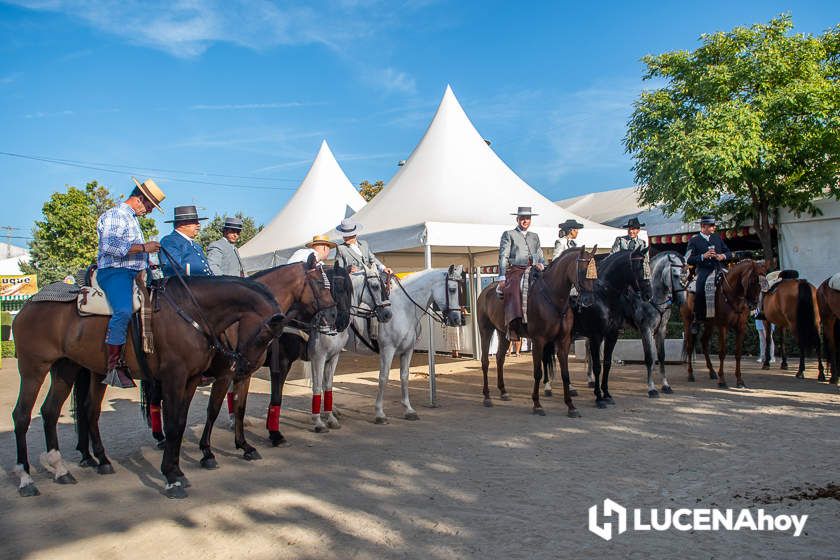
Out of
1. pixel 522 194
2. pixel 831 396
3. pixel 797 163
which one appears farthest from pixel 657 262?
pixel 797 163

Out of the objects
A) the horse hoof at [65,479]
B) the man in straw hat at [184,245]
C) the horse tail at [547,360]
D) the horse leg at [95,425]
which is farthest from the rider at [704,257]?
the horse hoof at [65,479]

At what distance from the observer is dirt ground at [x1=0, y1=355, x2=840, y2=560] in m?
3.58

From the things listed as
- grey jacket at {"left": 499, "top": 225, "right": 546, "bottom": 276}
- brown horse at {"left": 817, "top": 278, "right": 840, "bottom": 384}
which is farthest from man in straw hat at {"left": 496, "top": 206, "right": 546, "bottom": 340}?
brown horse at {"left": 817, "top": 278, "right": 840, "bottom": 384}

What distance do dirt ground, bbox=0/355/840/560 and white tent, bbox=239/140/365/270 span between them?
8.18 meters

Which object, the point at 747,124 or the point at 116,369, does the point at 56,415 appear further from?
the point at 747,124

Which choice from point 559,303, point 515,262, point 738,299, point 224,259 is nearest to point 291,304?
point 224,259

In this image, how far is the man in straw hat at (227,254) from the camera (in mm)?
6523

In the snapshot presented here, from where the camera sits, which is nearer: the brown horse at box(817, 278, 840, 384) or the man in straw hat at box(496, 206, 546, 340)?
the man in straw hat at box(496, 206, 546, 340)

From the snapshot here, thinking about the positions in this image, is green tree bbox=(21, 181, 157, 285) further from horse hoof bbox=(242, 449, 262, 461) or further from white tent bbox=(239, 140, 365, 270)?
horse hoof bbox=(242, 449, 262, 461)

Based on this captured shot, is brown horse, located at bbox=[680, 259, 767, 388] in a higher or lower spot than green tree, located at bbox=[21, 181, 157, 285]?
lower

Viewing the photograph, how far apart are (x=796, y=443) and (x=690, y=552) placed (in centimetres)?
304

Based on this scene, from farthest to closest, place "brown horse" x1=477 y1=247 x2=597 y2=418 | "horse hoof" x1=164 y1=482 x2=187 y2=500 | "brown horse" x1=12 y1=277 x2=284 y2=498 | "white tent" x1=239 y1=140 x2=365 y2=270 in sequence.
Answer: "white tent" x1=239 y1=140 x2=365 y2=270, "brown horse" x1=477 y1=247 x2=597 y2=418, "brown horse" x1=12 y1=277 x2=284 y2=498, "horse hoof" x1=164 y1=482 x2=187 y2=500

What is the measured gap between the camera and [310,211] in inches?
663

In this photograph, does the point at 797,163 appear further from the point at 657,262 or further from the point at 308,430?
the point at 308,430
